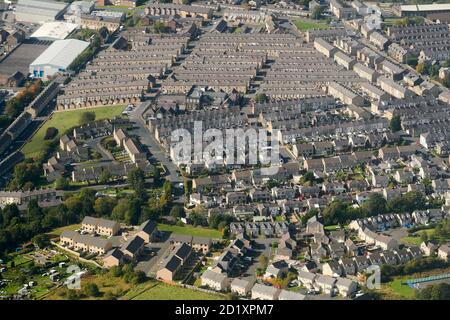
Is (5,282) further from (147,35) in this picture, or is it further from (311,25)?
(311,25)

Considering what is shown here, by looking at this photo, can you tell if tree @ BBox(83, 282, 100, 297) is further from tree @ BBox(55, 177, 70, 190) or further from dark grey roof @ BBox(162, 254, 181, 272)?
tree @ BBox(55, 177, 70, 190)

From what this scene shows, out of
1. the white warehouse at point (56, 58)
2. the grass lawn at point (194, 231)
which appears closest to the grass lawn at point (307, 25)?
the white warehouse at point (56, 58)

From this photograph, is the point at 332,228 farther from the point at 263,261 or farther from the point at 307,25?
the point at 307,25

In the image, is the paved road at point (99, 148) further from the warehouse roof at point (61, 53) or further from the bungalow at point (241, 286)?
the bungalow at point (241, 286)

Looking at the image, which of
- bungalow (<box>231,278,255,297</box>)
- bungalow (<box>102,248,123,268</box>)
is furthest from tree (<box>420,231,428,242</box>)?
bungalow (<box>102,248,123,268</box>)

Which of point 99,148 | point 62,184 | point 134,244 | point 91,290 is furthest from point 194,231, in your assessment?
point 99,148

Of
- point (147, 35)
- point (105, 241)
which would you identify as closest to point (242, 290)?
point (105, 241)
